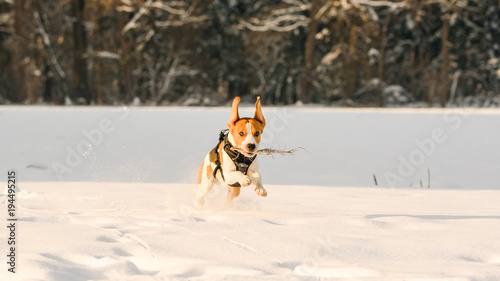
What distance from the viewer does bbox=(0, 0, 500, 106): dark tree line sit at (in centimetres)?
2719

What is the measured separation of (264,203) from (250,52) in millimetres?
26208

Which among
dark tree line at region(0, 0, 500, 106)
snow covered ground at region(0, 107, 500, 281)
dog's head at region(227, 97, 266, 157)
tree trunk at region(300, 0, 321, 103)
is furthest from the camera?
dark tree line at region(0, 0, 500, 106)

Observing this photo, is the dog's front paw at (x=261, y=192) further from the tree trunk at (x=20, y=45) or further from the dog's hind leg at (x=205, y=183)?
the tree trunk at (x=20, y=45)

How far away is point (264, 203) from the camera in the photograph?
6.18 m

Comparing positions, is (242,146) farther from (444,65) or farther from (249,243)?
(444,65)

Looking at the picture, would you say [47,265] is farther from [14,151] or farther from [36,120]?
[36,120]

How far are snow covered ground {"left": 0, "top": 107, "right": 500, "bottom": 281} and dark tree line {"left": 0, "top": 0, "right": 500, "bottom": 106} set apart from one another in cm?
1285

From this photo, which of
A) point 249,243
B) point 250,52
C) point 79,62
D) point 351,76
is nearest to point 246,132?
point 249,243

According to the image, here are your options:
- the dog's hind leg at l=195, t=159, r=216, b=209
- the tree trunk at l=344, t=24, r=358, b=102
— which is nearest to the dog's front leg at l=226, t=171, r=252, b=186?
the dog's hind leg at l=195, t=159, r=216, b=209

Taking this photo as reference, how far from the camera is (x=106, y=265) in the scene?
10.1 ft

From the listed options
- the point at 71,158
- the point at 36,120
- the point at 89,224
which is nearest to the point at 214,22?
the point at 36,120

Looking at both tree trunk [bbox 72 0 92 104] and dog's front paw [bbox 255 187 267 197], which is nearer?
dog's front paw [bbox 255 187 267 197]

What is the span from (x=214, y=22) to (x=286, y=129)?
1788cm

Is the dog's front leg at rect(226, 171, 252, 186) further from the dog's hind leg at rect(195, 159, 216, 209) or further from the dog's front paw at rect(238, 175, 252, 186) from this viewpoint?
the dog's hind leg at rect(195, 159, 216, 209)
